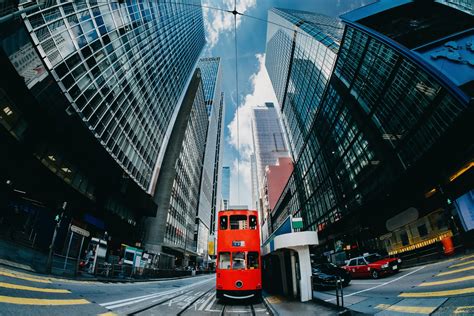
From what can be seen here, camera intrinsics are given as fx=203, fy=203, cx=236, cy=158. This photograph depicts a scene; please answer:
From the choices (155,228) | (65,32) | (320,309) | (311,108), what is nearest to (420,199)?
(320,309)

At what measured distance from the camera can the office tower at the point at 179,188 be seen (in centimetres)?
4256

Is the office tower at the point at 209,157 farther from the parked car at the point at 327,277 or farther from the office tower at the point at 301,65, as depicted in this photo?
the parked car at the point at 327,277

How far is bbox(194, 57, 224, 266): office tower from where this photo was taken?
285 feet

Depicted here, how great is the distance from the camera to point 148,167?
127 feet

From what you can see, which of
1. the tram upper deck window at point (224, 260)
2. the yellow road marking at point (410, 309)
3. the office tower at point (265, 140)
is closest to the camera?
the yellow road marking at point (410, 309)

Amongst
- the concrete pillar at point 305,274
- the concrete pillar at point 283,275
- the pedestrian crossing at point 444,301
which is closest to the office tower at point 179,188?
the concrete pillar at point 283,275

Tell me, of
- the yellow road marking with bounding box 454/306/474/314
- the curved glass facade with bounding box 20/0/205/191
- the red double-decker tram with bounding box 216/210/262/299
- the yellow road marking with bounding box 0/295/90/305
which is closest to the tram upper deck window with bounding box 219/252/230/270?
the red double-decker tram with bounding box 216/210/262/299

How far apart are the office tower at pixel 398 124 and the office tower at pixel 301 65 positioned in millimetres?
6093

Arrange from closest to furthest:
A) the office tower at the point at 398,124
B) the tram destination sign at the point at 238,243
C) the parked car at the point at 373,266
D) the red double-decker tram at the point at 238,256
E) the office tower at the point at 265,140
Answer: the red double-decker tram at the point at 238,256 → the tram destination sign at the point at 238,243 → the parked car at the point at 373,266 → the office tower at the point at 398,124 → the office tower at the point at 265,140

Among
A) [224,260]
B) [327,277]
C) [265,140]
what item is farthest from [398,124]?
[265,140]

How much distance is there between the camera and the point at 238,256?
38.0 feet

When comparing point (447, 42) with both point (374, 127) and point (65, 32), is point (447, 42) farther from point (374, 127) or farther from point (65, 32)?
point (65, 32)

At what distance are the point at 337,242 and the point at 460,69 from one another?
30.8m

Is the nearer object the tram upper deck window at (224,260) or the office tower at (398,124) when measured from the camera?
the tram upper deck window at (224,260)
